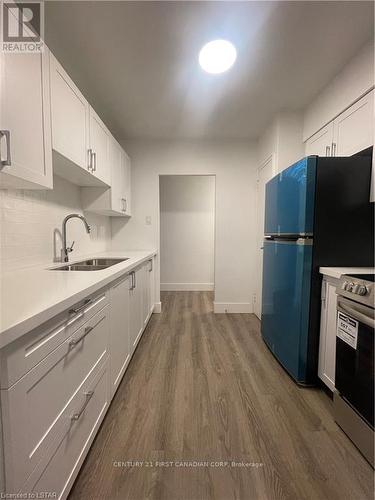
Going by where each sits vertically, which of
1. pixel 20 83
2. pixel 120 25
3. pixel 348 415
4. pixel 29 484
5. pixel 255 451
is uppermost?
pixel 120 25

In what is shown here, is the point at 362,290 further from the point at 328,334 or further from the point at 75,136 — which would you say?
the point at 75,136

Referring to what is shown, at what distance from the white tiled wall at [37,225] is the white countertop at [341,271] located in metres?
2.02

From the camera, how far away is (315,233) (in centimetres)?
159

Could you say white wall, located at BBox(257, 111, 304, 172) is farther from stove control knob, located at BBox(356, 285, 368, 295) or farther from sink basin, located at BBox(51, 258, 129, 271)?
sink basin, located at BBox(51, 258, 129, 271)

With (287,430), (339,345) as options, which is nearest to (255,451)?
(287,430)

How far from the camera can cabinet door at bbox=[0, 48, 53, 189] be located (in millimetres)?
978

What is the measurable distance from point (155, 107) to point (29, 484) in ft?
8.89

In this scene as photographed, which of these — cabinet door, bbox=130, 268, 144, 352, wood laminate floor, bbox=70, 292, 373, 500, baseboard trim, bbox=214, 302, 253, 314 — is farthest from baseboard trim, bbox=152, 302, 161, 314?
wood laminate floor, bbox=70, 292, 373, 500

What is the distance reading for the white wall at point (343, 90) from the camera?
1.56 meters

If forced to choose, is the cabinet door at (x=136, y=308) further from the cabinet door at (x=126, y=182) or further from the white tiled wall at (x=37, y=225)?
the cabinet door at (x=126, y=182)

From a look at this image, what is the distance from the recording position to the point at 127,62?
67.5 inches

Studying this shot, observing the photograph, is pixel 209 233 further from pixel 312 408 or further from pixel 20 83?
pixel 20 83

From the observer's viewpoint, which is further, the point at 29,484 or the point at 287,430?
the point at 287,430

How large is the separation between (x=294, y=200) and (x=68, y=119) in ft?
5.45
